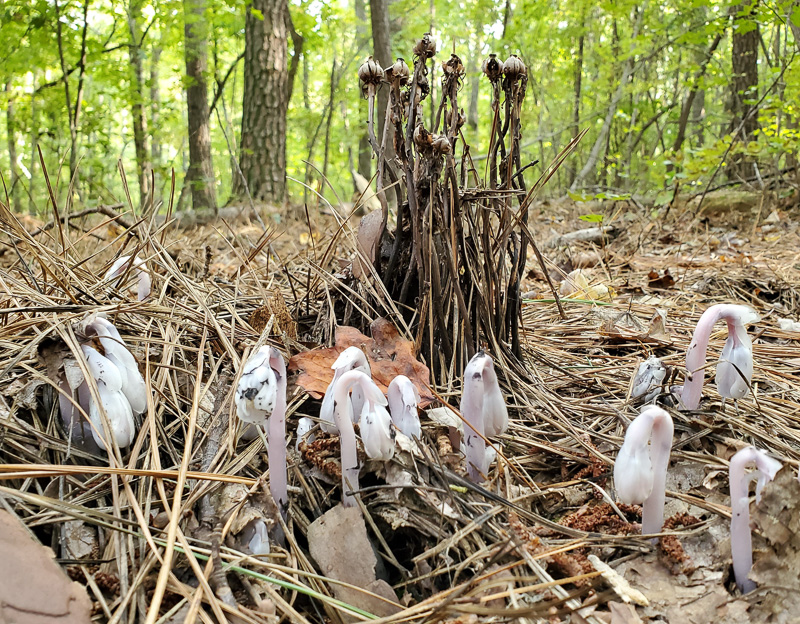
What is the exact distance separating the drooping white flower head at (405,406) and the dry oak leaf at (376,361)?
0.14 metres

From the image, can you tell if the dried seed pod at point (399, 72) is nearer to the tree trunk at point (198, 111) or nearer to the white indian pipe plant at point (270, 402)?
the white indian pipe plant at point (270, 402)

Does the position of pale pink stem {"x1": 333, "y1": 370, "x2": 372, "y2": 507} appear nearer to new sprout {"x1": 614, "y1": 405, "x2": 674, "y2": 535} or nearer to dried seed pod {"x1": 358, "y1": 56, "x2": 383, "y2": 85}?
new sprout {"x1": 614, "y1": 405, "x2": 674, "y2": 535}

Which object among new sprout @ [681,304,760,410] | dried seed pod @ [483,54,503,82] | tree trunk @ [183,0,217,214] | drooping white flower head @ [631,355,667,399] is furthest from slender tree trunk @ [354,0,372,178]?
new sprout @ [681,304,760,410]

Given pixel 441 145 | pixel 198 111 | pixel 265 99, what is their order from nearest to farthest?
pixel 441 145
pixel 265 99
pixel 198 111

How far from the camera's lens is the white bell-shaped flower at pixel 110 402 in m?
1.35

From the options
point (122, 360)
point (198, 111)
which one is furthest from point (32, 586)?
point (198, 111)

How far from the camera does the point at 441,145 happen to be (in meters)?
1.59

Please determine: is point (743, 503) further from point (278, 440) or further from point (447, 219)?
point (447, 219)

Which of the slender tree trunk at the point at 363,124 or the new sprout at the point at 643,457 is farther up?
the slender tree trunk at the point at 363,124

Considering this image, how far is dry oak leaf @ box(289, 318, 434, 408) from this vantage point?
5.21 ft

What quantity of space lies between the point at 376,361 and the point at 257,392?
0.63 m

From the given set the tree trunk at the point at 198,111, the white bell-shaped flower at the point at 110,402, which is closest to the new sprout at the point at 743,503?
the white bell-shaped flower at the point at 110,402

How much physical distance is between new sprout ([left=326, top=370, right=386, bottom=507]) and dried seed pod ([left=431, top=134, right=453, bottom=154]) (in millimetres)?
709

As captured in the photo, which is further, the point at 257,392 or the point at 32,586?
the point at 257,392
